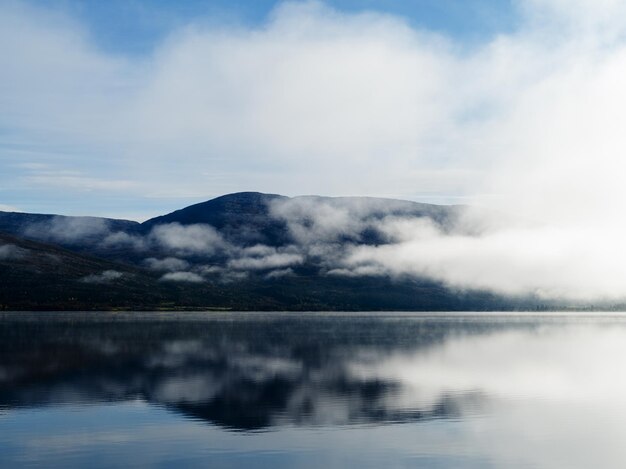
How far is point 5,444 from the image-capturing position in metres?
40.2

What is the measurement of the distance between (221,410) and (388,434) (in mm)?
14816

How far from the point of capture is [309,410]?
177ft

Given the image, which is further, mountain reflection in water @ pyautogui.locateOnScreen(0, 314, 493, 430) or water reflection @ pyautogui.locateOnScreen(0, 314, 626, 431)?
water reflection @ pyautogui.locateOnScreen(0, 314, 626, 431)

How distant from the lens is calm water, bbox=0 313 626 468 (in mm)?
39000

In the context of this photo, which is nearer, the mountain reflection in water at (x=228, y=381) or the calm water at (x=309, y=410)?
the calm water at (x=309, y=410)

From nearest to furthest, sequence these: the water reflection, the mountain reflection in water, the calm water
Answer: the calm water → the mountain reflection in water → the water reflection

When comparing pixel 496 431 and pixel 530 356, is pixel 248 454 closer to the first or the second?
pixel 496 431

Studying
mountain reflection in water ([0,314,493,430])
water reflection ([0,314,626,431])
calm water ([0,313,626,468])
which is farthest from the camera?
water reflection ([0,314,626,431])

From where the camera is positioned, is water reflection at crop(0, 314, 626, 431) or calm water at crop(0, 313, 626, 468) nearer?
calm water at crop(0, 313, 626, 468)

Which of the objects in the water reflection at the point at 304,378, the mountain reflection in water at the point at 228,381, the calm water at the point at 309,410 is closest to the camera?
the calm water at the point at 309,410

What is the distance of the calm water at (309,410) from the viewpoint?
39.0m

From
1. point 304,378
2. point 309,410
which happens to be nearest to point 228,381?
point 304,378

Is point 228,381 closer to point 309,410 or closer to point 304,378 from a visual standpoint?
point 304,378

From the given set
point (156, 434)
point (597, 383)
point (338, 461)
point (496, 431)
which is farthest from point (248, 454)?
point (597, 383)
